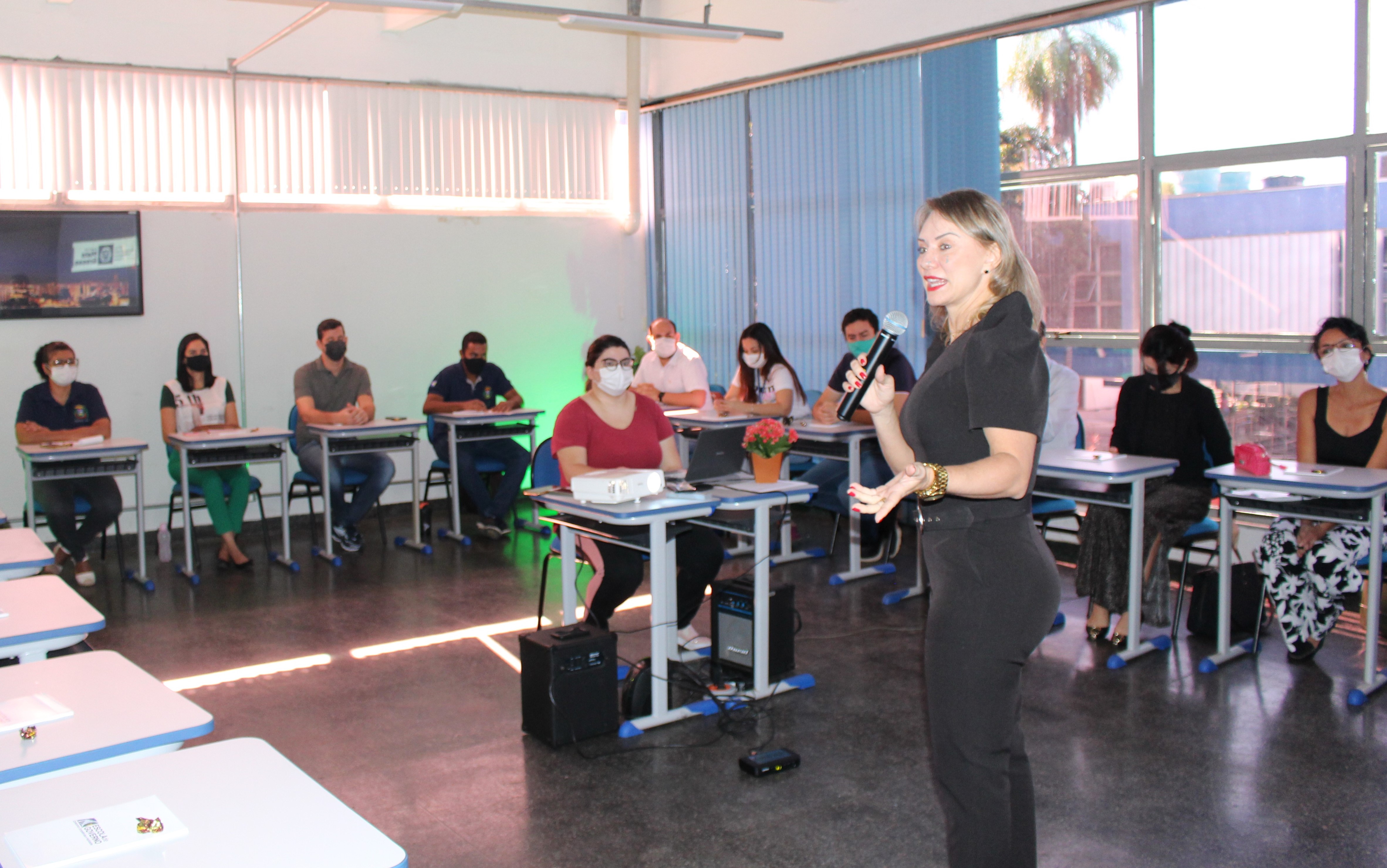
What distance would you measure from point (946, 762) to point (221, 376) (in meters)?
6.44

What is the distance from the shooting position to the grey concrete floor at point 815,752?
3.02 m

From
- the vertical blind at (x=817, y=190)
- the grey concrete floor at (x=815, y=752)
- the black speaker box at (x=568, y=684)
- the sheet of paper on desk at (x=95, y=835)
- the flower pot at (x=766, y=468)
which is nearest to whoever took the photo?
the sheet of paper on desk at (x=95, y=835)

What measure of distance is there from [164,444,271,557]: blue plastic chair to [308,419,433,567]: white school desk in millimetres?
369

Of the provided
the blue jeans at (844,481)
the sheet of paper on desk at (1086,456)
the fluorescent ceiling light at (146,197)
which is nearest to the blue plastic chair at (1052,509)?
the sheet of paper on desk at (1086,456)

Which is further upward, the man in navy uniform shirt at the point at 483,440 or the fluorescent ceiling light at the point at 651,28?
the fluorescent ceiling light at the point at 651,28

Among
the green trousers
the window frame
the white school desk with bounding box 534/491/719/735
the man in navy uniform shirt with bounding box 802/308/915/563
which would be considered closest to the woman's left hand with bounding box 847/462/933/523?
the white school desk with bounding box 534/491/719/735

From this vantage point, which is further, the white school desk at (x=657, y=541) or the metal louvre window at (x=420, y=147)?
the metal louvre window at (x=420, y=147)

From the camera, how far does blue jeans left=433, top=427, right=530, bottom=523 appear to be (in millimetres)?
7379

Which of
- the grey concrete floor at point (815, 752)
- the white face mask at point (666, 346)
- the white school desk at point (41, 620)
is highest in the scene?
the white face mask at point (666, 346)

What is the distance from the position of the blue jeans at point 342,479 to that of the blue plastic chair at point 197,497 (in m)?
0.34

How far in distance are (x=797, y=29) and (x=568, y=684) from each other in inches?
221

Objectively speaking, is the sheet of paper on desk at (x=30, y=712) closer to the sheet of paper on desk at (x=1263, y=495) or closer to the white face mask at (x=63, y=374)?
the sheet of paper on desk at (x=1263, y=495)

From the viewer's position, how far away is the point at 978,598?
1918 mm

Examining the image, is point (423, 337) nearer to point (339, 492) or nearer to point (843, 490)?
point (339, 492)
